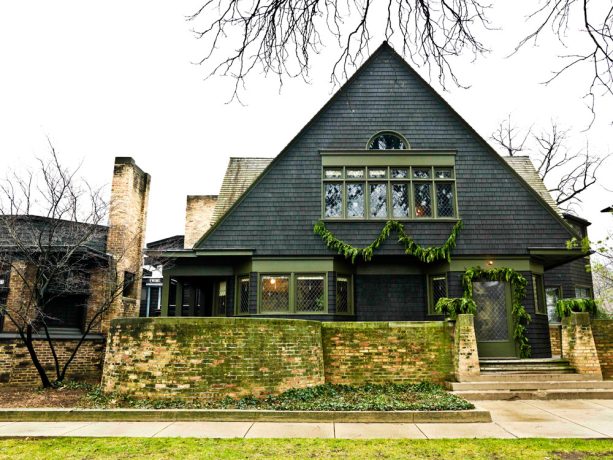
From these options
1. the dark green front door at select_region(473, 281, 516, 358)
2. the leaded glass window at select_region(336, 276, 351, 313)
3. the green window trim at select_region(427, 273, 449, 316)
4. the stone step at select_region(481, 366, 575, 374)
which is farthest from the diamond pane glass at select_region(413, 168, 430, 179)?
the stone step at select_region(481, 366, 575, 374)

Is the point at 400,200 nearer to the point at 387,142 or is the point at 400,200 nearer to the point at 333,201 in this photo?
the point at 387,142

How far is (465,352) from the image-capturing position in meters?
11.7

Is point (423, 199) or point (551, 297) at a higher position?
point (423, 199)

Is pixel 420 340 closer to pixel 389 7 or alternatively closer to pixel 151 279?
pixel 389 7

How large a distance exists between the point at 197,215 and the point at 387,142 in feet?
33.0

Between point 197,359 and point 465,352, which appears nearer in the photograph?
point 197,359

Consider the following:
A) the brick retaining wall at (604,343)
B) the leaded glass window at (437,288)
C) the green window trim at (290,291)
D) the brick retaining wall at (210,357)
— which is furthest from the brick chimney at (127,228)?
the brick retaining wall at (604,343)

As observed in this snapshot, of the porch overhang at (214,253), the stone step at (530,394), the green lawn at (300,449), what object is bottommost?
the green lawn at (300,449)

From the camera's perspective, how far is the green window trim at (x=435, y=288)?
14.8 metres

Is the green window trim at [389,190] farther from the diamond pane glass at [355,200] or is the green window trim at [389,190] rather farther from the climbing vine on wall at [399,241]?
the climbing vine on wall at [399,241]

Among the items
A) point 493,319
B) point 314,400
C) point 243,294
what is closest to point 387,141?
point 493,319

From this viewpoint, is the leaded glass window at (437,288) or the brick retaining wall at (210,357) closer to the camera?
the brick retaining wall at (210,357)

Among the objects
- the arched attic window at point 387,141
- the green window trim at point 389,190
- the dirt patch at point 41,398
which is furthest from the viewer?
the arched attic window at point 387,141

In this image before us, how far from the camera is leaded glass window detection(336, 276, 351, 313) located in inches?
582
